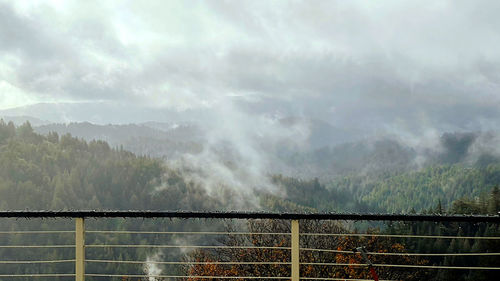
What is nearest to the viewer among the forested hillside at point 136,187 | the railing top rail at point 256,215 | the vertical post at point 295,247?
the railing top rail at point 256,215

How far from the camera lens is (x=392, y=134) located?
174250mm

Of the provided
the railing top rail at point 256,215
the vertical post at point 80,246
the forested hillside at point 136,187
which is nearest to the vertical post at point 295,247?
the railing top rail at point 256,215

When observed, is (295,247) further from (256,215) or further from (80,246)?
(80,246)

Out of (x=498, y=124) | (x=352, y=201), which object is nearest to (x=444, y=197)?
(x=352, y=201)

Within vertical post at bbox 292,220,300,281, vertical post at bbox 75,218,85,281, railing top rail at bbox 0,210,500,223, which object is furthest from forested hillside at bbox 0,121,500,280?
vertical post at bbox 292,220,300,281

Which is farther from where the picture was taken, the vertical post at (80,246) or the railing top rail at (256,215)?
the vertical post at (80,246)

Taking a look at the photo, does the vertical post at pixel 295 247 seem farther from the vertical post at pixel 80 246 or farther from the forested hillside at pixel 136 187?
the forested hillside at pixel 136 187

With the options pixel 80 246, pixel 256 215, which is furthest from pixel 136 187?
pixel 256 215

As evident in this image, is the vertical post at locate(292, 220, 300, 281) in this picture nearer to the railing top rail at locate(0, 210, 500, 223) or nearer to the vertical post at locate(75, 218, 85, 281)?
the railing top rail at locate(0, 210, 500, 223)

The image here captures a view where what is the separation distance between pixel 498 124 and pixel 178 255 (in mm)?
164233

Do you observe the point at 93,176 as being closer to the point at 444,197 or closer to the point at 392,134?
the point at 444,197

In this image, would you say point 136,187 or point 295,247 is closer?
point 295,247

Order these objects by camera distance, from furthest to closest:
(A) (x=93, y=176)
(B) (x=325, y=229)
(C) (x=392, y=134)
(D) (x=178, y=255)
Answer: (C) (x=392, y=134), (A) (x=93, y=176), (D) (x=178, y=255), (B) (x=325, y=229)

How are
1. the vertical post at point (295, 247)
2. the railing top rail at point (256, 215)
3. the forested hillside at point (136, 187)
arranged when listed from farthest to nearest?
1. the forested hillside at point (136, 187)
2. the vertical post at point (295, 247)
3. the railing top rail at point (256, 215)
